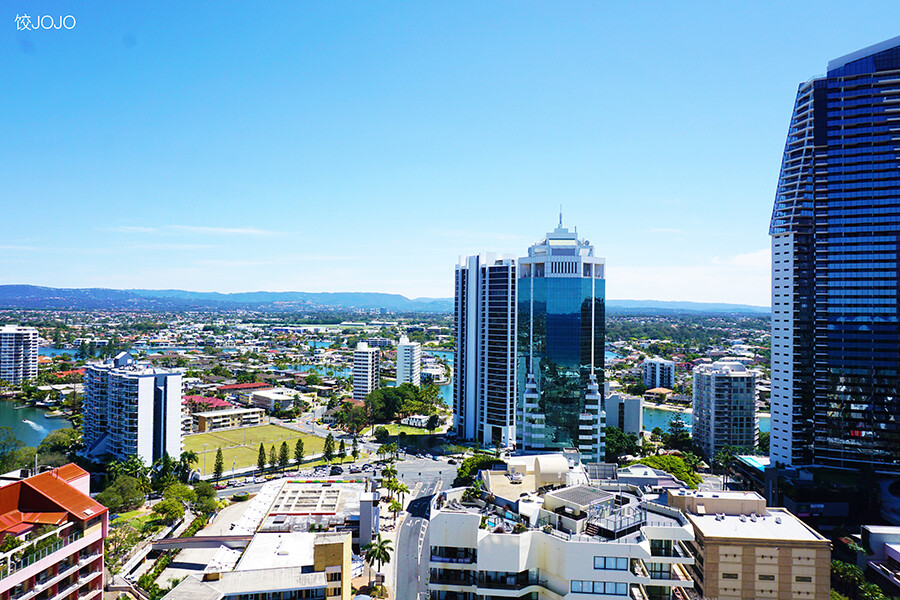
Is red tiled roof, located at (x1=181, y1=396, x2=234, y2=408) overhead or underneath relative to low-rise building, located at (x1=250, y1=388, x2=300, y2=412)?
overhead

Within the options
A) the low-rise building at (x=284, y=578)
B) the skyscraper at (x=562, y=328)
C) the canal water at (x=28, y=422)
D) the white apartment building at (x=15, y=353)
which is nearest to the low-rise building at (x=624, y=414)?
the skyscraper at (x=562, y=328)

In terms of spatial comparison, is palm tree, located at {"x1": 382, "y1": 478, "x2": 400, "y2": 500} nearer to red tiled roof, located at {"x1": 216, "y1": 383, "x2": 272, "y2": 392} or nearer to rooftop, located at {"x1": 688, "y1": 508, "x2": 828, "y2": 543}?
rooftop, located at {"x1": 688, "y1": 508, "x2": 828, "y2": 543}

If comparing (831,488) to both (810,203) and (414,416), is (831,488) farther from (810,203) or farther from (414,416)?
(414,416)

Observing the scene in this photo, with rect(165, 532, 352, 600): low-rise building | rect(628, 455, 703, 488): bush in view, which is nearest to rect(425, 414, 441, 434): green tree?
rect(628, 455, 703, 488): bush

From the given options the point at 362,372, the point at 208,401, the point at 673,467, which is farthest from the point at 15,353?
the point at 673,467

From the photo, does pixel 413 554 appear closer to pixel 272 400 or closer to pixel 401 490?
pixel 401 490

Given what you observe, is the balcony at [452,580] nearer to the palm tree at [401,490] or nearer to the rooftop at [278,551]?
the rooftop at [278,551]

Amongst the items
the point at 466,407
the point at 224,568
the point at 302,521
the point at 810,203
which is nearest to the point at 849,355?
the point at 810,203
